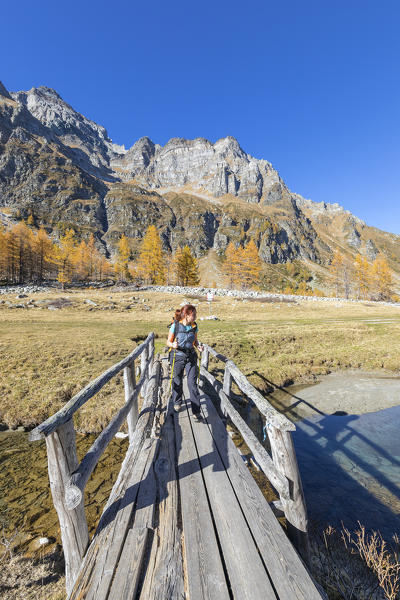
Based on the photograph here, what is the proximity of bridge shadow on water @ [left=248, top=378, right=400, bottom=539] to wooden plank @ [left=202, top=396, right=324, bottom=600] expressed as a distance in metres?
2.79

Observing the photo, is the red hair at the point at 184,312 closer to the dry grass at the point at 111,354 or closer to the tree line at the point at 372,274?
the dry grass at the point at 111,354

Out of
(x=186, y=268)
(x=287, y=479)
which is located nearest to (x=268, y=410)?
(x=287, y=479)

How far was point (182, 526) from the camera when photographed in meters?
3.50

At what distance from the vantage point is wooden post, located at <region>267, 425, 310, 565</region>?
131 inches

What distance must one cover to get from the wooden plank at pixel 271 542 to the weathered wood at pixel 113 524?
164 centimetres

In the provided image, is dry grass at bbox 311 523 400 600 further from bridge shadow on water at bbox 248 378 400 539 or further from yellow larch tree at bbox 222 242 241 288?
yellow larch tree at bbox 222 242 241 288

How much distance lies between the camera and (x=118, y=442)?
7.77 metres

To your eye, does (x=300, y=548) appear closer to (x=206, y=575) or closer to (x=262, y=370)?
(x=206, y=575)

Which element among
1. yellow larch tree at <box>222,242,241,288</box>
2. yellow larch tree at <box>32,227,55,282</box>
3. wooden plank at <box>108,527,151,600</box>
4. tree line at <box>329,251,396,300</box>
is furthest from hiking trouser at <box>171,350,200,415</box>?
tree line at <box>329,251,396,300</box>

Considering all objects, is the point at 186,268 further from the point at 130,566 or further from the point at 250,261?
the point at 130,566

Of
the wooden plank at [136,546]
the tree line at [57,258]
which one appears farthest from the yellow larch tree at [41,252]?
the wooden plank at [136,546]

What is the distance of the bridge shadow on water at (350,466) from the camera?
5859 millimetres

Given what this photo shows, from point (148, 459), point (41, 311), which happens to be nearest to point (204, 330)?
point (148, 459)

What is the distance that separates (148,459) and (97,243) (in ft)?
647
